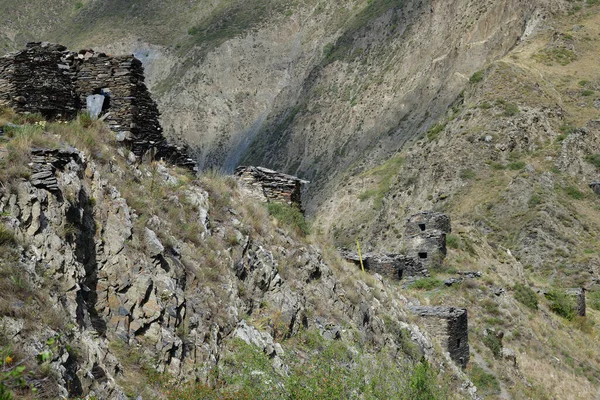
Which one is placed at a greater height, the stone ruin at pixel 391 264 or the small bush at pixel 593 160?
the small bush at pixel 593 160

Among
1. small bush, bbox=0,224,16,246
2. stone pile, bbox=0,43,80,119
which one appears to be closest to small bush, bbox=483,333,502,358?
stone pile, bbox=0,43,80,119

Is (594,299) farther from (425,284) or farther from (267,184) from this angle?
(267,184)

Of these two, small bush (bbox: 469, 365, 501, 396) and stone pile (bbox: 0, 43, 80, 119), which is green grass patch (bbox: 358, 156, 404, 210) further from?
stone pile (bbox: 0, 43, 80, 119)

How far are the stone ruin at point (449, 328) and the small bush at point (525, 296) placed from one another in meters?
6.19

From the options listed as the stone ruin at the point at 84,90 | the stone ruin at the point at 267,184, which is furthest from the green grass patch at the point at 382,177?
the stone ruin at the point at 84,90

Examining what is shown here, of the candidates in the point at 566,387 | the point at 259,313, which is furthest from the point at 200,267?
the point at 566,387

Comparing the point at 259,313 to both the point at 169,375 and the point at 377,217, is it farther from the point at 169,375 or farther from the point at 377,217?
the point at 377,217

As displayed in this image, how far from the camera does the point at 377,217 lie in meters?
52.2

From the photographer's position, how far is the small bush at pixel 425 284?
23.5 meters

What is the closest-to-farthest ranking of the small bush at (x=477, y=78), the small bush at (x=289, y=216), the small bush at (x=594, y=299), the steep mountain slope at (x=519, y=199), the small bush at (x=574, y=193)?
the small bush at (x=289, y=216)
the steep mountain slope at (x=519, y=199)
the small bush at (x=594, y=299)
the small bush at (x=574, y=193)
the small bush at (x=477, y=78)

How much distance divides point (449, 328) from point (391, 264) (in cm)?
586

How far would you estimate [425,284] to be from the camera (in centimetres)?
2367

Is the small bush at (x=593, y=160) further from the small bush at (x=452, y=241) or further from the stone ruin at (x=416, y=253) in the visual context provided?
the small bush at (x=452, y=241)

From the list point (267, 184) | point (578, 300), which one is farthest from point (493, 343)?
point (267, 184)
